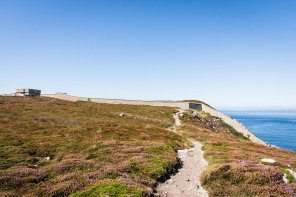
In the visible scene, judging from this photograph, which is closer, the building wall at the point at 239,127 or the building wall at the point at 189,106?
the building wall at the point at 239,127

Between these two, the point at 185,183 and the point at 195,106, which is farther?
the point at 195,106

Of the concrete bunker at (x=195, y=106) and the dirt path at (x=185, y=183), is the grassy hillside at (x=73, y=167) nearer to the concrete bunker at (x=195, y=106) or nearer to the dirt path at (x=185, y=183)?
the dirt path at (x=185, y=183)

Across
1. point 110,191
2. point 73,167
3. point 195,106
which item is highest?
point 195,106

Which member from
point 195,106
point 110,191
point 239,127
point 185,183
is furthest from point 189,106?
point 110,191

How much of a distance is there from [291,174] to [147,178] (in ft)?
34.8

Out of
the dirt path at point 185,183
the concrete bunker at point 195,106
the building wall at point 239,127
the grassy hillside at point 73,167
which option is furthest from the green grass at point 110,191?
the concrete bunker at point 195,106

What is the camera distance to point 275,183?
36.7 ft

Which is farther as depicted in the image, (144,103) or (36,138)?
(144,103)

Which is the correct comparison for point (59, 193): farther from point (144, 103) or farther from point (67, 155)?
point (144, 103)

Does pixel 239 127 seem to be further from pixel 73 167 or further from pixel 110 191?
pixel 110 191

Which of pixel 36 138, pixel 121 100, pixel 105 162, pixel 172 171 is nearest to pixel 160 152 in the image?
pixel 172 171

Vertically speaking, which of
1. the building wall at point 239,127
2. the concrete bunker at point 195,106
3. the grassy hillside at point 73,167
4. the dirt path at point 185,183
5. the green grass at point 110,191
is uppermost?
the concrete bunker at point 195,106

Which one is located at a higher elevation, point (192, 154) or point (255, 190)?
point (255, 190)

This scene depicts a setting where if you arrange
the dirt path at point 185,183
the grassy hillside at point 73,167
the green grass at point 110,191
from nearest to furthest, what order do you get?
the green grass at point 110,191 < the grassy hillside at point 73,167 < the dirt path at point 185,183
